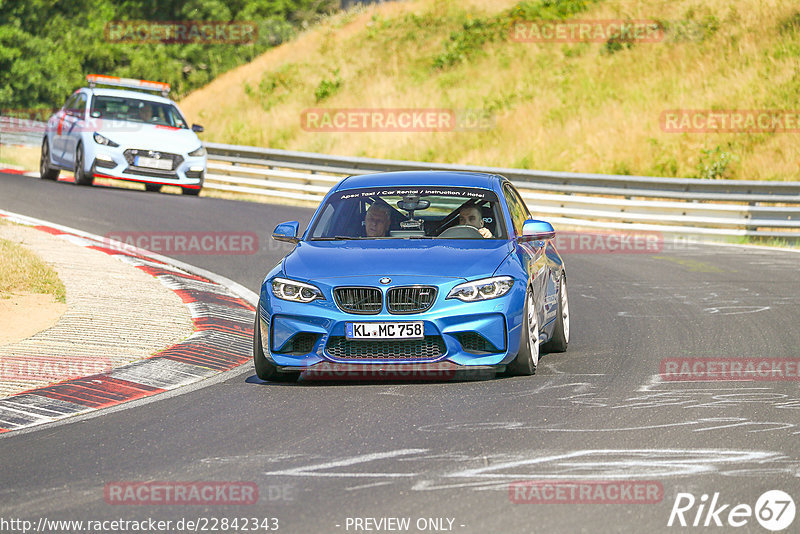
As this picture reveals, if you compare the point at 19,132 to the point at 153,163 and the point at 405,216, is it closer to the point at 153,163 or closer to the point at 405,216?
the point at 153,163

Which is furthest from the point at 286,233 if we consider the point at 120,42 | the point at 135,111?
the point at 120,42

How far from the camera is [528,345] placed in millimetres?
9008

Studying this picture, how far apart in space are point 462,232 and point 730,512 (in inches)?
185

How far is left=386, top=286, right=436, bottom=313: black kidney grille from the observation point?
28.6ft

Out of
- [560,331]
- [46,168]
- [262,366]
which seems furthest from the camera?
[46,168]

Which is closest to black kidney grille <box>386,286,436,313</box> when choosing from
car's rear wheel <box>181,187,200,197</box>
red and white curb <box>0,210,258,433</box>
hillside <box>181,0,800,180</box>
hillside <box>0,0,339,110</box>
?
red and white curb <box>0,210,258,433</box>

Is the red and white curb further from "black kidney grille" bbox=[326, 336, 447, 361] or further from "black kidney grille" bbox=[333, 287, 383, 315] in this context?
"black kidney grille" bbox=[326, 336, 447, 361]

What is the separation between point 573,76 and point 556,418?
30205 mm

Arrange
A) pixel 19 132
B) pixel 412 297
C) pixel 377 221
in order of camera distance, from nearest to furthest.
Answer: pixel 412 297, pixel 377 221, pixel 19 132

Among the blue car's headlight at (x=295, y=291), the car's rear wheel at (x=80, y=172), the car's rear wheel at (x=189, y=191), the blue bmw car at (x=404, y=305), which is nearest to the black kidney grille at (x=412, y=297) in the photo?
the blue bmw car at (x=404, y=305)

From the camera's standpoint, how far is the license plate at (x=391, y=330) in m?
8.63

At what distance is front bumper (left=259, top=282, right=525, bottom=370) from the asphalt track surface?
0.23m

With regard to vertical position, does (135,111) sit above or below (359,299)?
above

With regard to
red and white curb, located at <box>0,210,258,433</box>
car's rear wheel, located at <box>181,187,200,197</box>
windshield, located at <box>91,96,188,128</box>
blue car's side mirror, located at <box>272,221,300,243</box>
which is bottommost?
red and white curb, located at <box>0,210,258,433</box>
